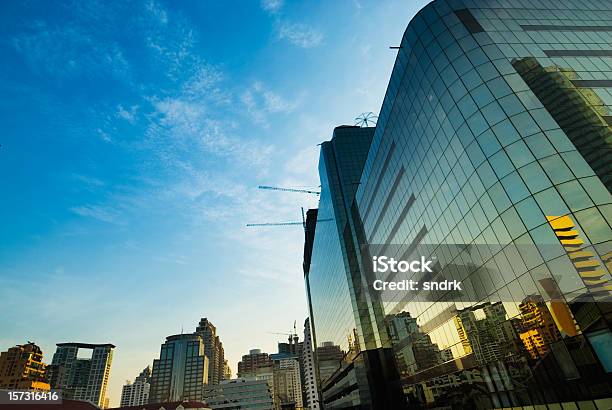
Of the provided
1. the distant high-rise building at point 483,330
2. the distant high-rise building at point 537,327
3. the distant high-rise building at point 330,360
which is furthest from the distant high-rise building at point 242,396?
the distant high-rise building at point 537,327

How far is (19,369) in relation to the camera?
14100 cm

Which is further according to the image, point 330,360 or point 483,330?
point 330,360

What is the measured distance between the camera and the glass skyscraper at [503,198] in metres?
21.0

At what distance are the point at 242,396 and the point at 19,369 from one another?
316ft

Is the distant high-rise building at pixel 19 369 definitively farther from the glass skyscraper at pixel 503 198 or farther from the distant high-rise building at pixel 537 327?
the distant high-rise building at pixel 537 327

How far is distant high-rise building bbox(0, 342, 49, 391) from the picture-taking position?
452 feet

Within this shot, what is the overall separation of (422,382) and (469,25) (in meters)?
42.8

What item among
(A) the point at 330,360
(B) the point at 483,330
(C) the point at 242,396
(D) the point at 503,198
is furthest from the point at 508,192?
(C) the point at 242,396

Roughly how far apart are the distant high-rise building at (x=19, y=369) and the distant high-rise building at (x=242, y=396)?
236 ft

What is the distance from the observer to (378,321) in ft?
197

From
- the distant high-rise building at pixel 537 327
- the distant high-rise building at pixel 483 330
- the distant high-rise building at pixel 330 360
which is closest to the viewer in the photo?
the distant high-rise building at pixel 537 327

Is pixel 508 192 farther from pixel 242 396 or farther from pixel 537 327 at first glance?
pixel 242 396

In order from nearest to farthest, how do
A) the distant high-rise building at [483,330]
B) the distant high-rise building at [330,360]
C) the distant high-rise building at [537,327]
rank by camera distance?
the distant high-rise building at [537,327] < the distant high-rise building at [483,330] < the distant high-rise building at [330,360]

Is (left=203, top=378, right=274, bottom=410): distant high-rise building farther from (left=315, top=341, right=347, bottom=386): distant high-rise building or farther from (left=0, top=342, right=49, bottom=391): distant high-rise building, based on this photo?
(left=0, top=342, right=49, bottom=391): distant high-rise building
